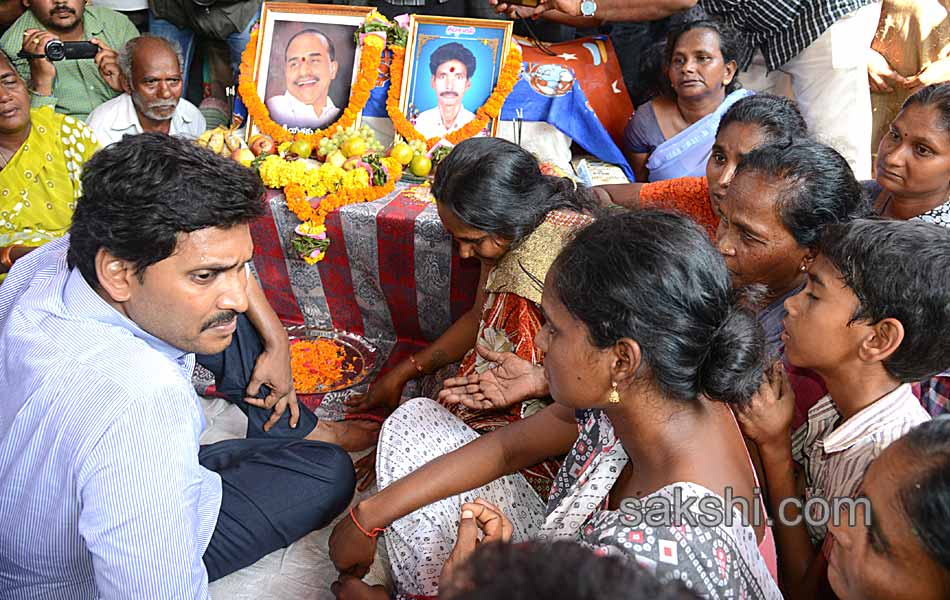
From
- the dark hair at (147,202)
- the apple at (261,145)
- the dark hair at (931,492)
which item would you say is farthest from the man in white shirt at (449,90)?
the dark hair at (931,492)

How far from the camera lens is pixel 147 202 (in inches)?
55.4

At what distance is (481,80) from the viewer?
3.43 metres

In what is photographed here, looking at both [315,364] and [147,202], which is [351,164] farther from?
[147,202]

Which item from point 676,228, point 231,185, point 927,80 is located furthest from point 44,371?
point 927,80

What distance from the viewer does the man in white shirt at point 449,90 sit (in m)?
3.43

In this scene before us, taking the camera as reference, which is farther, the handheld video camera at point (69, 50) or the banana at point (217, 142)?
the handheld video camera at point (69, 50)

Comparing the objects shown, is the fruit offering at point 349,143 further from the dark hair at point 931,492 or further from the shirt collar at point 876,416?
the dark hair at point 931,492

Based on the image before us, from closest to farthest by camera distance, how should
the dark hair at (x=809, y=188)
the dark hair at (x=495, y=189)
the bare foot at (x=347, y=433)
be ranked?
the dark hair at (x=809, y=188) < the dark hair at (x=495, y=189) < the bare foot at (x=347, y=433)

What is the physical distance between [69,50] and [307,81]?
1353 mm

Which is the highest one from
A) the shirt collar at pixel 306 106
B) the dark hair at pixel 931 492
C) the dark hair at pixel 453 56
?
the dark hair at pixel 453 56

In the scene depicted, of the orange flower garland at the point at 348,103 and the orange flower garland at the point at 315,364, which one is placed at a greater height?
the orange flower garland at the point at 348,103

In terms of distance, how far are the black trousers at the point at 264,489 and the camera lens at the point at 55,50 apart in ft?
7.95

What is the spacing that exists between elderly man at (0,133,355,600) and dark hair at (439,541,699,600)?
2.55 feet

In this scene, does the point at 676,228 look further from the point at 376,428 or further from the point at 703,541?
the point at 376,428
